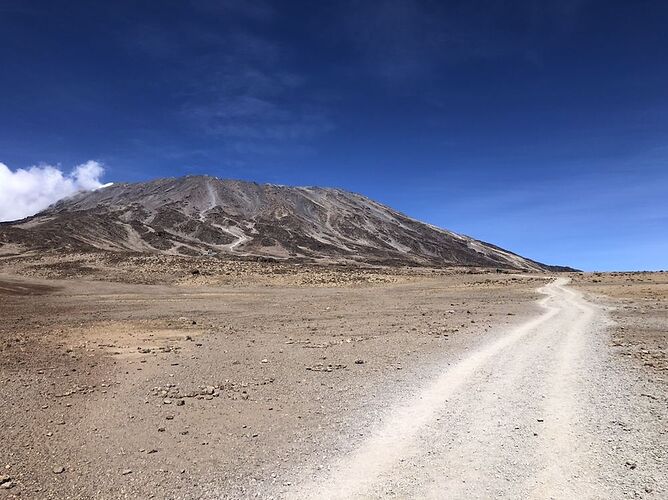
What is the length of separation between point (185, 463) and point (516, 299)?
114 feet

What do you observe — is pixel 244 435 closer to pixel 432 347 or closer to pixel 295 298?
pixel 432 347

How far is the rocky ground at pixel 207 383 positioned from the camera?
283 inches

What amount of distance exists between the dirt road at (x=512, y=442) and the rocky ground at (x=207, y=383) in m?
Result: 0.70

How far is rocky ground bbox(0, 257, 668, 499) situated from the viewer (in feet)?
23.6

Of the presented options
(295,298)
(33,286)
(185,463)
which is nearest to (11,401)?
(185,463)

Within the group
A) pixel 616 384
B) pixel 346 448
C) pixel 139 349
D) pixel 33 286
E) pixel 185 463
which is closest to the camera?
pixel 185 463

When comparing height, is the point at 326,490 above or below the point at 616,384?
below

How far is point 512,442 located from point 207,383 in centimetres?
734

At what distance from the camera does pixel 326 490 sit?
6562 millimetres

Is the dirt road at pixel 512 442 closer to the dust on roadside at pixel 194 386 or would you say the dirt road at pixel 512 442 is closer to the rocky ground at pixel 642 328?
the dust on roadside at pixel 194 386

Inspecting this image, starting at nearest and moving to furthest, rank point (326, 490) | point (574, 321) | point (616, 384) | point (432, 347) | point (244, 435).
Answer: point (326, 490) < point (244, 435) < point (616, 384) < point (432, 347) < point (574, 321)

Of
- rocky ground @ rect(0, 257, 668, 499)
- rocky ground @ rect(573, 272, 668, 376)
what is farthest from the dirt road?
rocky ground @ rect(573, 272, 668, 376)

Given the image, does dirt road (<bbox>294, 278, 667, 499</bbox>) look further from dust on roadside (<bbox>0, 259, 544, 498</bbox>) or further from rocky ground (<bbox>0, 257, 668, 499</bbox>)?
dust on roadside (<bbox>0, 259, 544, 498</bbox>)

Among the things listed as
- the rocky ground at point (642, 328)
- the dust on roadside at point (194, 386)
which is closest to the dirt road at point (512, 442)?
the dust on roadside at point (194, 386)
